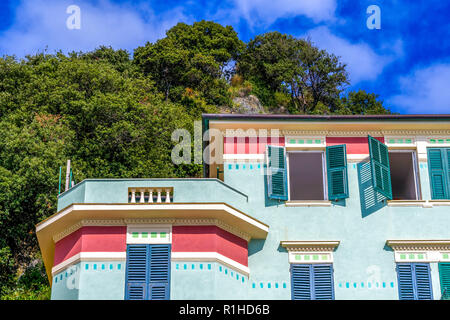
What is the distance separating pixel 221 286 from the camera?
16.5 m

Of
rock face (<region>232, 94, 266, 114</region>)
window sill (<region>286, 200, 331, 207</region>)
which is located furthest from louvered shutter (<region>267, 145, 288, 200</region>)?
rock face (<region>232, 94, 266, 114</region>)

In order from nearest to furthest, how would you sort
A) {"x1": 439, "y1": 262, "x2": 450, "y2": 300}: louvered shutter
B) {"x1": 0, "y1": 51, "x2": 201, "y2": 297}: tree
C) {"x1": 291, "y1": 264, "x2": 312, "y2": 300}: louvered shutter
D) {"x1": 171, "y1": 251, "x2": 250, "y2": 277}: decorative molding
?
{"x1": 171, "y1": 251, "x2": 250, "y2": 277}: decorative molding < {"x1": 291, "y1": 264, "x2": 312, "y2": 300}: louvered shutter < {"x1": 439, "y1": 262, "x2": 450, "y2": 300}: louvered shutter < {"x1": 0, "y1": 51, "x2": 201, "y2": 297}: tree

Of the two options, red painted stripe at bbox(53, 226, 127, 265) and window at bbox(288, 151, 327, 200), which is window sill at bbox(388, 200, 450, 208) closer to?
window at bbox(288, 151, 327, 200)

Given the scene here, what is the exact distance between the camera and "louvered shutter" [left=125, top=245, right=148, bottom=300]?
1647 cm

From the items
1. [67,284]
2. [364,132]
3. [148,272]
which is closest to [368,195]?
[364,132]

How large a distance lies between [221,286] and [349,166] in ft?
16.2

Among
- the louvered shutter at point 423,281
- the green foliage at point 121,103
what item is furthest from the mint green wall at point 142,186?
the green foliage at point 121,103

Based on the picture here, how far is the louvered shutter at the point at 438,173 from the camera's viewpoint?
18.8m

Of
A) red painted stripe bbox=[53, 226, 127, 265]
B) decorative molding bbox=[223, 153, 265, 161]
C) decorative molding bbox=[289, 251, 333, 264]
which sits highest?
decorative molding bbox=[223, 153, 265, 161]

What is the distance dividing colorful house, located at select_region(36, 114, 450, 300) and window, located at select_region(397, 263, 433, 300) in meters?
0.03

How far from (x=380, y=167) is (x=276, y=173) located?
2.73 metres

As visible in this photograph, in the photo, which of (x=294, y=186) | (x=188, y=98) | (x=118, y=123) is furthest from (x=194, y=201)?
(x=188, y=98)

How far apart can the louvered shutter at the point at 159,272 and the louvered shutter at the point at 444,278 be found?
263 inches

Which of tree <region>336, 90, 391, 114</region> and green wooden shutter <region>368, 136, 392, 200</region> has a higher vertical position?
tree <region>336, 90, 391, 114</region>
